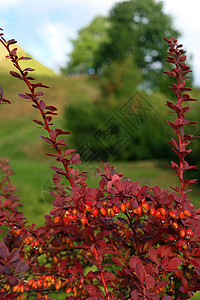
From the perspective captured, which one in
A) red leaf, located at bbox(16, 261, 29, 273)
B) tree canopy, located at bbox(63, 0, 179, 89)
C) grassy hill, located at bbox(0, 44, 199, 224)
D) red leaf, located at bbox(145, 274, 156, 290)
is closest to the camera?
red leaf, located at bbox(16, 261, 29, 273)

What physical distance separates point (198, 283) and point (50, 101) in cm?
2124

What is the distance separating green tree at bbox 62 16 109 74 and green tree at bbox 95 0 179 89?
16.7 ft

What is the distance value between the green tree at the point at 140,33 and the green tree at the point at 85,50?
200 inches

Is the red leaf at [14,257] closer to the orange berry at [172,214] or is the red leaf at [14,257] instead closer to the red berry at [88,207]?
the red berry at [88,207]

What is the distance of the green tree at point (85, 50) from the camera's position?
36406 millimetres

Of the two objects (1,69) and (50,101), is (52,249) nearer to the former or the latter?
(50,101)

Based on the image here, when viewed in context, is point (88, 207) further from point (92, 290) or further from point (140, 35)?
point (140, 35)

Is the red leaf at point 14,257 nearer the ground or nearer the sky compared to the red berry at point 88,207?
nearer the ground

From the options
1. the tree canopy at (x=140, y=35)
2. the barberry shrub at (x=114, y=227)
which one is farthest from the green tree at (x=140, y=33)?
the barberry shrub at (x=114, y=227)

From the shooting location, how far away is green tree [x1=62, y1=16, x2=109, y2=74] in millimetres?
36406

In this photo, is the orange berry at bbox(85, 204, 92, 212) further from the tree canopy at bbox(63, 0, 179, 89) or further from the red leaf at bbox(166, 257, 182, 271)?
the tree canopy at bbox(63, 0, 179, 89)

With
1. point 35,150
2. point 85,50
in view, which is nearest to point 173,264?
point 35,150

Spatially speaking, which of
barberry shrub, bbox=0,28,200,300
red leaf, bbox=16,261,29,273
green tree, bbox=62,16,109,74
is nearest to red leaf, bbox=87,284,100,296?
barberry shrub, bbox=0,28,200,300

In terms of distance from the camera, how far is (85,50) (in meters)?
37.0
